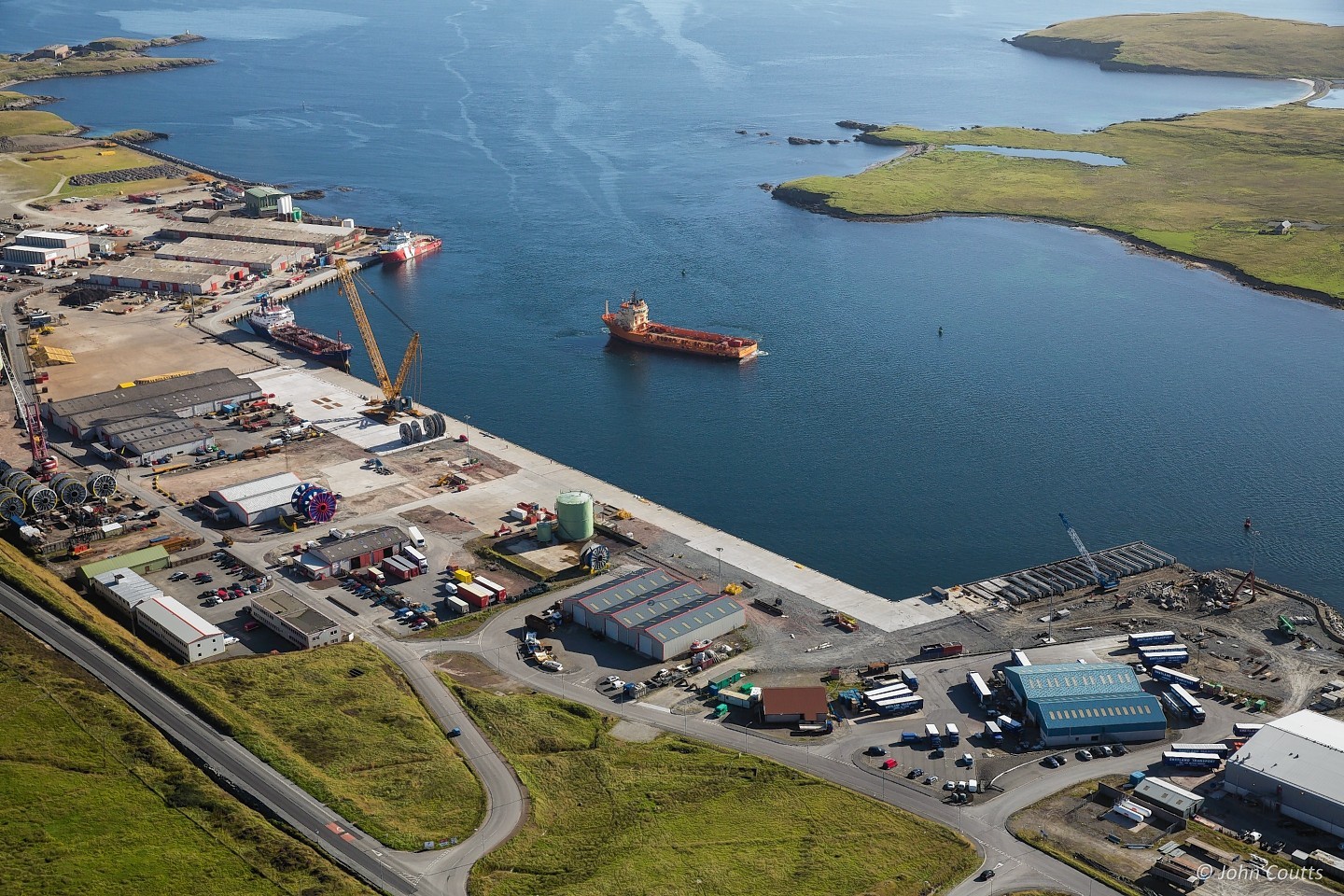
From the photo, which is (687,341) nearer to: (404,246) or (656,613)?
(404,246)

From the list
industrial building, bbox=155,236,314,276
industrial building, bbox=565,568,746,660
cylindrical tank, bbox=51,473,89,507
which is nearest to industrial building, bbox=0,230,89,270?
industrial building, bbox=155,236,314,276

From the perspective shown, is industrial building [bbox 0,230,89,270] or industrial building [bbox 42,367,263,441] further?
industrial building [bbox 0,230,89,270]

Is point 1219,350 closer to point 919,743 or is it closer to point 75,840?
point 919,743

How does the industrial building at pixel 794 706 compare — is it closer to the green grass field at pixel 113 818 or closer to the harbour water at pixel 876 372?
the harbour water at pixel 876 372

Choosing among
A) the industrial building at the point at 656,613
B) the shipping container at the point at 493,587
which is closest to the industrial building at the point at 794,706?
the industrial building at the point at 656,613

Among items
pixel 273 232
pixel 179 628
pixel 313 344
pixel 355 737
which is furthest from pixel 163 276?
pixel 355 737

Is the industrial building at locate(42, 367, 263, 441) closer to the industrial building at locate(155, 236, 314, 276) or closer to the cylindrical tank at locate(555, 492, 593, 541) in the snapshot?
the cylindrical tank at locate(555, 492, 593, 541)

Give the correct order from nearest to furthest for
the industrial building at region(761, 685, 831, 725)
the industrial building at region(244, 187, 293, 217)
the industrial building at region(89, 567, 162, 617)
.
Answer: the industrial building at region(761, 685, 831, 725)
the industrial building at region(89, 567, 162, 617)
the industrial building at region(244, 187, 293, 217)
